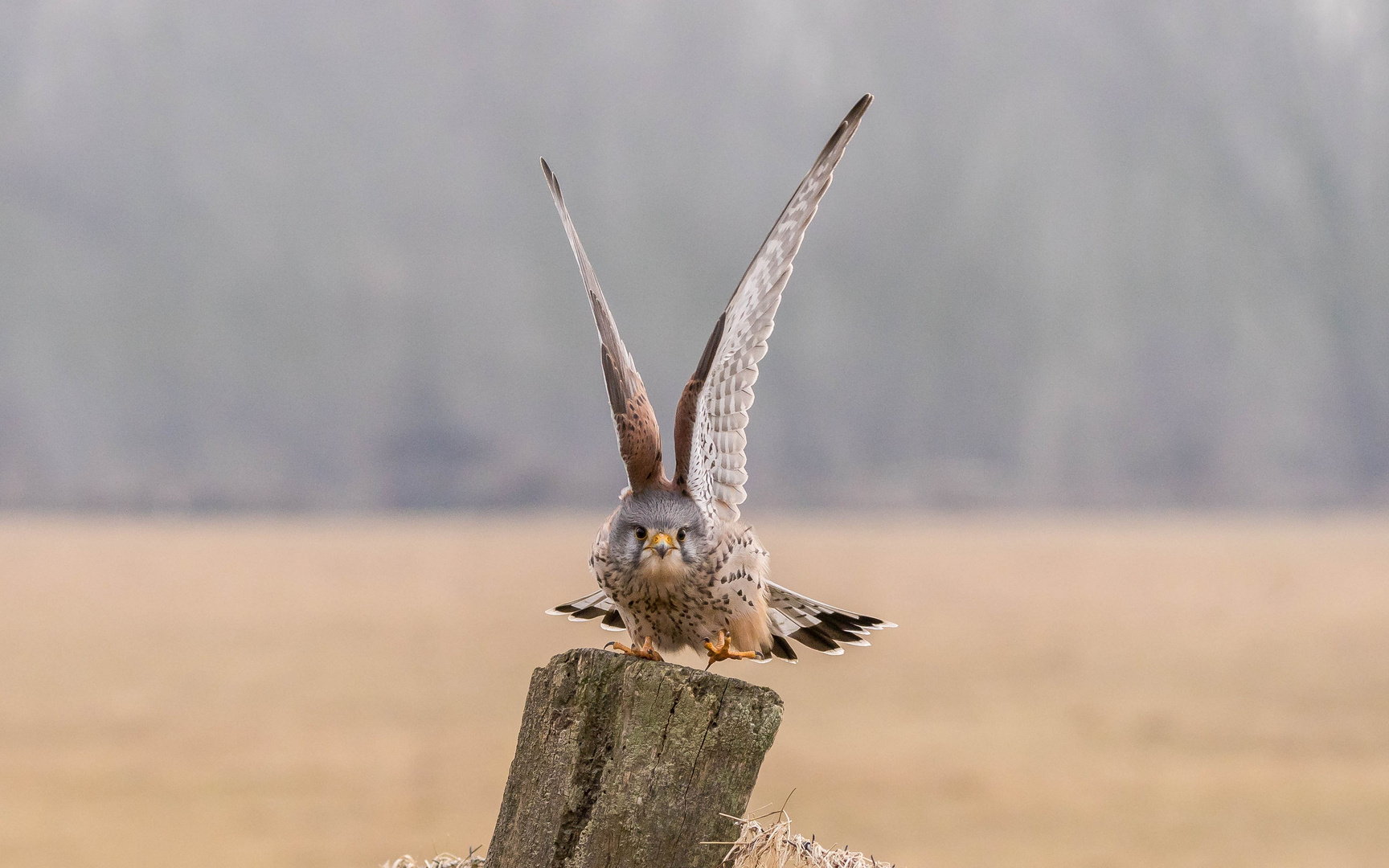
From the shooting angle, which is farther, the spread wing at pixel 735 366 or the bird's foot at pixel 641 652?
the spread wing at pixel 735 366

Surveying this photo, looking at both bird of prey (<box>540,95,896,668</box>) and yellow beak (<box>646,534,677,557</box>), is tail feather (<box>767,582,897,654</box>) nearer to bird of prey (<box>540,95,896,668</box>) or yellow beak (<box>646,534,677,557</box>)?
bird of prey (<box>540,95,896,668</box>)

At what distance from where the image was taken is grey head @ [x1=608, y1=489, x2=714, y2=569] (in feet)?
10.4

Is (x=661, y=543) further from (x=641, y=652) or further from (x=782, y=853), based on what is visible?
(x=782, y=853)

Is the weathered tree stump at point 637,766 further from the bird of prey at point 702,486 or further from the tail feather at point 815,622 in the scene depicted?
the tail feather at point 815,622

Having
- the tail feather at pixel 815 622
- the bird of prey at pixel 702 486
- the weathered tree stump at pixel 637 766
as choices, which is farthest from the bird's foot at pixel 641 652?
the tail feather at pixel 815 622

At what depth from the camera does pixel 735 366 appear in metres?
3.43

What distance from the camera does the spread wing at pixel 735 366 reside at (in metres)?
3.14

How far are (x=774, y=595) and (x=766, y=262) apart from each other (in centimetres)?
130

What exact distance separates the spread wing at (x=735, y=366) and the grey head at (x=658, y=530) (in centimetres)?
11

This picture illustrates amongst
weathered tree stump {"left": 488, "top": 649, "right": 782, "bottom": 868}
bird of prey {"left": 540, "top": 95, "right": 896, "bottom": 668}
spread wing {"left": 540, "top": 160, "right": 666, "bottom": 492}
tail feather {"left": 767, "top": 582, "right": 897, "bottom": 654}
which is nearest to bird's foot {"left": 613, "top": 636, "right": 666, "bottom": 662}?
weathered tree stump {"left": 488, "top": 649, "right": 782, "bottom": 868}

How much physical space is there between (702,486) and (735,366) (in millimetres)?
402

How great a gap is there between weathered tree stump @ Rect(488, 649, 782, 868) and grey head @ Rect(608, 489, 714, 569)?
0.69 metres

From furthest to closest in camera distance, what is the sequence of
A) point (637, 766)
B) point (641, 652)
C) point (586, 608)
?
point (586, 608)
point (641, 652)
point (637, 766)

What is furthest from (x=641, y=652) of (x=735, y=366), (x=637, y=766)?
(x=735, y=366)
